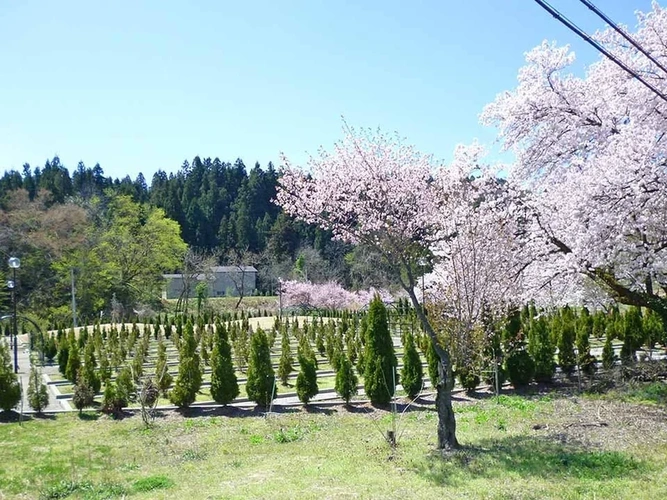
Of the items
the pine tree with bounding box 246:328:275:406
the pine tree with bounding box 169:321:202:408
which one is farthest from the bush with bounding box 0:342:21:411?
the pine tree with bounding box 246:328:275:406

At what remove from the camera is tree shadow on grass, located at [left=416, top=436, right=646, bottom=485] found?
19.1ft

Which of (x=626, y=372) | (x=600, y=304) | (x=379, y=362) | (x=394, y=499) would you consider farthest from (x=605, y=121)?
(x=394, y=499)

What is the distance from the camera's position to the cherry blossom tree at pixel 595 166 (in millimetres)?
8461

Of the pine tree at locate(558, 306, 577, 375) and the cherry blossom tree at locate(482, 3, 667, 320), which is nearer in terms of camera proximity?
the cherry blossom tree at locate(482, 3, 667, 320)

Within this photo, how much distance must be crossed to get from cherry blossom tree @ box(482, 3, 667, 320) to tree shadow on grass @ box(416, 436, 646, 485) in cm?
353

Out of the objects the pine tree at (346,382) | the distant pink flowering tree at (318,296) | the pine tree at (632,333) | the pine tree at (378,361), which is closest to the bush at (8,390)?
the pine tree at (346,382)

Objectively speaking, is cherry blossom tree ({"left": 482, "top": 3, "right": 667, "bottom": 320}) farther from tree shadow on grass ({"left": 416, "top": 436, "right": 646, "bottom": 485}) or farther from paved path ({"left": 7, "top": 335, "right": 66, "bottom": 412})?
paved path ({"left": 7, "top": 335, "right": 66, "bottom": 412})

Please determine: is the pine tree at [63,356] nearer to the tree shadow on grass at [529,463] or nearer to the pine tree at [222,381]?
the pine tree at [222,381]

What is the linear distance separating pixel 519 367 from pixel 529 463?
646 centimetres

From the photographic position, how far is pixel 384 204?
7.61 meters

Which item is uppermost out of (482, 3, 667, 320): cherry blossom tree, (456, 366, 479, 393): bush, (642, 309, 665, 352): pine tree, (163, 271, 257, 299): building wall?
(482, 3, 667, 320): cherry blossom tree

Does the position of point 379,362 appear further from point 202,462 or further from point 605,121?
point 605,121

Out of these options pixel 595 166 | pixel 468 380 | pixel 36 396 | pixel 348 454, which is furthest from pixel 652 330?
pixel 36 396

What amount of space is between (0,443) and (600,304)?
11.5 m
